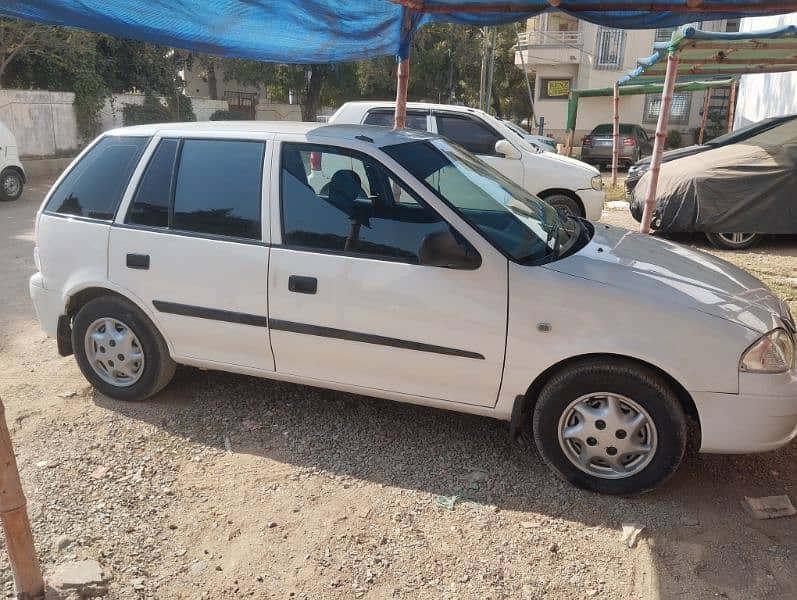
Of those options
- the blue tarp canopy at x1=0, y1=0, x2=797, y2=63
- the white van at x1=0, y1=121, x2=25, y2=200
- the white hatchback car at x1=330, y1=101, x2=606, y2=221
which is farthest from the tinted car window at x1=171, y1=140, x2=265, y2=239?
the white van at x1=0, y1=121, x2=25, y2=200

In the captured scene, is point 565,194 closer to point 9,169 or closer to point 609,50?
point 9,169

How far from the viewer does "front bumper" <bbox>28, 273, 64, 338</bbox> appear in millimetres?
4062

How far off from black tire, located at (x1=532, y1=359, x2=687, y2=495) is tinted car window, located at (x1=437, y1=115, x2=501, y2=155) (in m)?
6.33

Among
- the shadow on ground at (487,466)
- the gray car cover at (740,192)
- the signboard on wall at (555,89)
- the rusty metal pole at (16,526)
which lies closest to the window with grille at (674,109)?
the signboard on wall at (555,89)

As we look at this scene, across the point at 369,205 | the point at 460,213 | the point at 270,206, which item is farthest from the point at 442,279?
the point at 270,206

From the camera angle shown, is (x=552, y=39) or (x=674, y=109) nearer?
(x=674, y=109)

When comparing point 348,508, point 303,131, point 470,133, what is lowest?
point 348,508

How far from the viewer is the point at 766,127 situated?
9.70 m

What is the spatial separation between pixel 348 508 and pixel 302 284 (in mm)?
1164

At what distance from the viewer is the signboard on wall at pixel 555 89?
119ft

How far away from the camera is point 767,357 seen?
2.93 metres

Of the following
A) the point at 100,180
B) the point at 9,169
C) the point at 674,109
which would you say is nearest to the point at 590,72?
the point at 674,109

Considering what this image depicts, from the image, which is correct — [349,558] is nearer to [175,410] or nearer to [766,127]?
[175,410]

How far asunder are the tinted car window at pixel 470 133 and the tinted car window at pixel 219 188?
5580 millimetres
